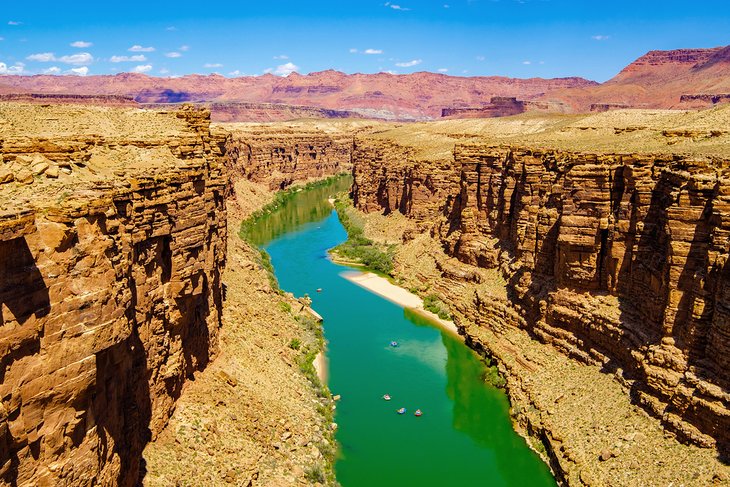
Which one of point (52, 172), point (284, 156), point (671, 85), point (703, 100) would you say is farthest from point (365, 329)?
point (671, 85)

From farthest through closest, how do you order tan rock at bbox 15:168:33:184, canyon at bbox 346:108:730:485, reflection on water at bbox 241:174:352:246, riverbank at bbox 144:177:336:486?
reflection on water at bbox 241:174:352:246, canyon at bbox 346:108:730:485, riverbank at bbox 144:177:336:486, tan rock at bbox 15:168:33:184

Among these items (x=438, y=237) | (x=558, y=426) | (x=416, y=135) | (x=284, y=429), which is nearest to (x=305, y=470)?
(x=284, y=429)

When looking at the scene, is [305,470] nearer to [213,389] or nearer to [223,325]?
[213,389]

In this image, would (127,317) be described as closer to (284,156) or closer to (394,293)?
(394,293)

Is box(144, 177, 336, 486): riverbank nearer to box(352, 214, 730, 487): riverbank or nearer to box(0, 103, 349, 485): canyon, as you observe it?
box(0, 103, 349, 485): canyon

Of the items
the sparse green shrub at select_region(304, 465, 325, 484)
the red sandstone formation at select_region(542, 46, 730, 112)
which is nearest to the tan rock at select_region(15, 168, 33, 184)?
the sparse green shrub at select_region(304, 465, 325, 484)
